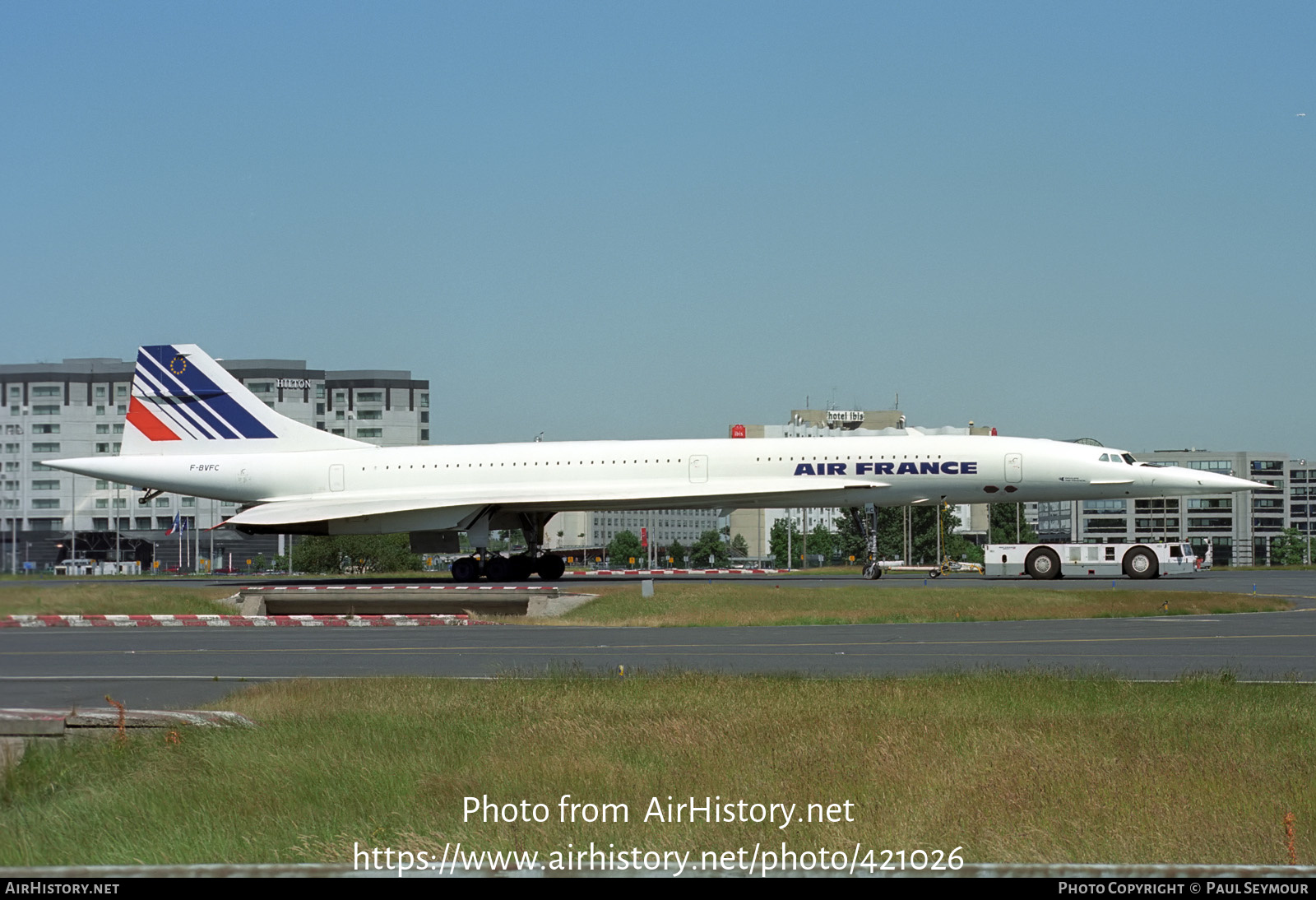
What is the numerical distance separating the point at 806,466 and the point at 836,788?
3423cm

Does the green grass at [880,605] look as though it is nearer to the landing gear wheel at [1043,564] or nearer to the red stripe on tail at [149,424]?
the landing gear wheel at [1043,564]

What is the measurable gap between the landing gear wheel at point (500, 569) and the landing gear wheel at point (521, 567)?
15 centimetres

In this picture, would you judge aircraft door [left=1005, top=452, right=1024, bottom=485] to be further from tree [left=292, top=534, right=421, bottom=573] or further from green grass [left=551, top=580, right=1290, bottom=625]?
tree [left=292, top=534, right=421, bottom=573]

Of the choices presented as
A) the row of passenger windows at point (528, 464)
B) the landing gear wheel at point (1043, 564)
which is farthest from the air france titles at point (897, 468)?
the row of passenger windows at point (528, 464)

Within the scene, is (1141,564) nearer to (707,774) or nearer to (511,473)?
(511,473)

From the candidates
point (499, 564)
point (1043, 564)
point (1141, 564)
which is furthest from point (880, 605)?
point (499, 564)

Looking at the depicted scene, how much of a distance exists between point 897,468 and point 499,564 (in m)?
13.9

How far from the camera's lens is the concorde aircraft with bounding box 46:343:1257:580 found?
139 feet

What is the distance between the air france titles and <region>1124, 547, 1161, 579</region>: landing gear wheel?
20.1ft

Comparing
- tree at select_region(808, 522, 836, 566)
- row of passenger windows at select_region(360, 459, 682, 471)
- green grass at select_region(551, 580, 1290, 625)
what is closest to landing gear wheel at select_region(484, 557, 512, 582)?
row of passenger windows at select_region(360, 459, 682, 471)

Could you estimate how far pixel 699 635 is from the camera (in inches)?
921

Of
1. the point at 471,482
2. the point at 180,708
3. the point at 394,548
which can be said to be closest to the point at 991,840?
the point at 180,708

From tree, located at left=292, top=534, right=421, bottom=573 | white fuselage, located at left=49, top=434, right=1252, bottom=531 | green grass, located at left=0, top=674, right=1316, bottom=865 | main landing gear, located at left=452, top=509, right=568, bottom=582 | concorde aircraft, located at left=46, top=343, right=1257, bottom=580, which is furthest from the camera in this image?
tree, located at left=292, top=534, right=421, bottom=573

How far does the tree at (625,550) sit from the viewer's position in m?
170
